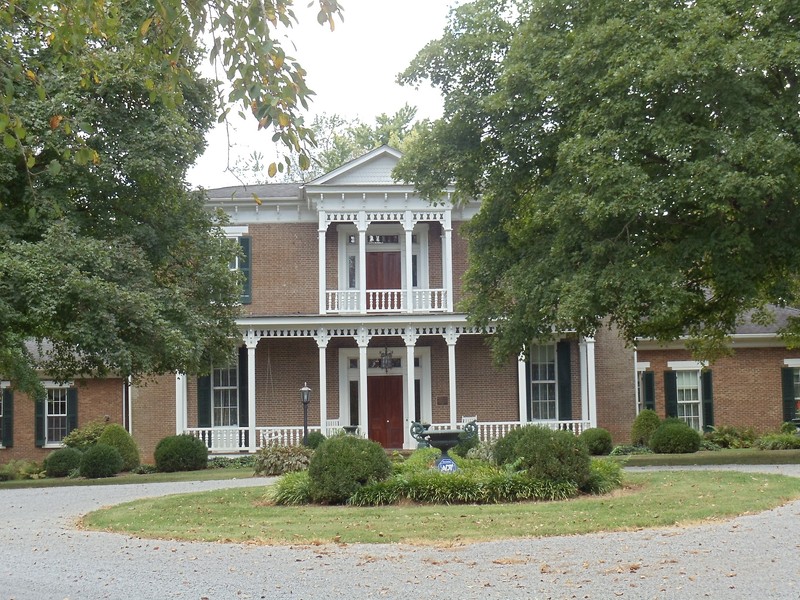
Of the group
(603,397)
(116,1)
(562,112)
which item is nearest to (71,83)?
(562,112)

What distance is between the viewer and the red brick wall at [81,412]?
96.5ft

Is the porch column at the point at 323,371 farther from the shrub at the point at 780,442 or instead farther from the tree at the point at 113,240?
the shrub at the point at 780,442

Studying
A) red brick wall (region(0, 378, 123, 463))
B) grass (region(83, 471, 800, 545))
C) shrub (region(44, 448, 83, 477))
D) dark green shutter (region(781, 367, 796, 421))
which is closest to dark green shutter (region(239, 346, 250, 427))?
red brick wall (region(0, 378, 123, 463))

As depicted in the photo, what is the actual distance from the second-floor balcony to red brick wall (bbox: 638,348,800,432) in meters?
6.37

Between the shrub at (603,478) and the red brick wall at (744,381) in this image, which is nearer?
the shrub at (603,478)

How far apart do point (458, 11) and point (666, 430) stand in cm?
1191

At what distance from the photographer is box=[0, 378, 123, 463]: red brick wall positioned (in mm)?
29422

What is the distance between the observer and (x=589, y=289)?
19.8 m

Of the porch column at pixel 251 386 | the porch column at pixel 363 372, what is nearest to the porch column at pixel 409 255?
the porch column at pixel 363 372

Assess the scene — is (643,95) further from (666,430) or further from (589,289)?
(666,430)

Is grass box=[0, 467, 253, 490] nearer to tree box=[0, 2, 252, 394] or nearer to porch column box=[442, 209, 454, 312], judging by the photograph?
tree box=[0, 2, 252, 394]

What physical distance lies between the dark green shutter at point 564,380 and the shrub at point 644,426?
1996 millimetres

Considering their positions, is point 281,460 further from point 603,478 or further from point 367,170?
point 367,170

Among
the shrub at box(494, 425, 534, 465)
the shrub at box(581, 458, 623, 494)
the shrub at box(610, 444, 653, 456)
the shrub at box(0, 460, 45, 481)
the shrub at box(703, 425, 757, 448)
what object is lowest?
the shrub at box(0, 460, 45, 481)
